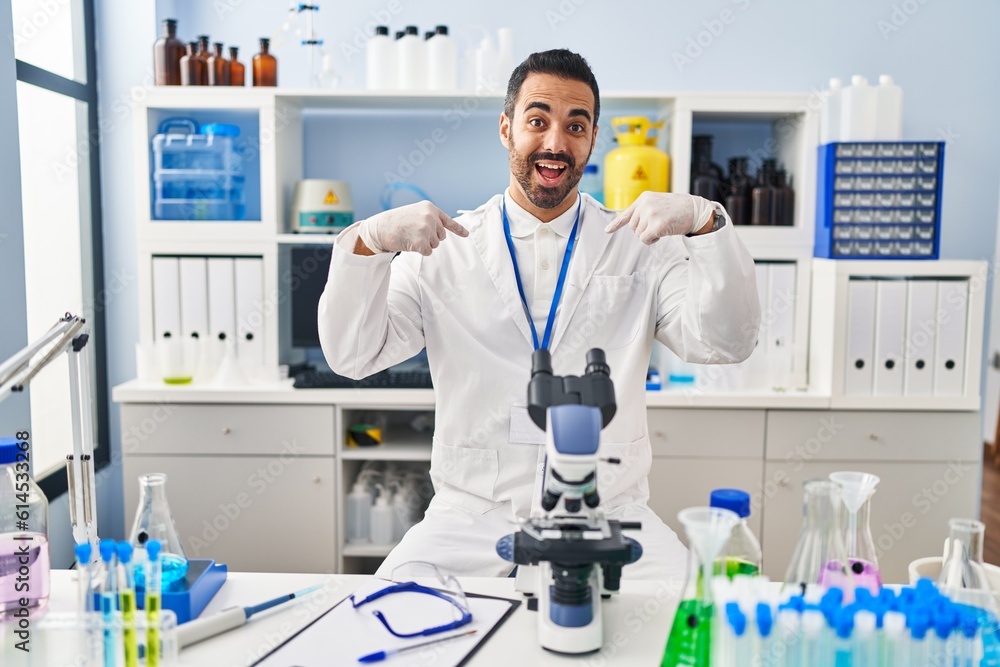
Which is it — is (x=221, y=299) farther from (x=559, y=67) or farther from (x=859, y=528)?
(x=859, y=528)

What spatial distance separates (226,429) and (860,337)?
6.52 feet

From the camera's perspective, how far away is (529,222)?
1.99 meters

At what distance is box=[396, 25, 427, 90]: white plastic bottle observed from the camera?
9.20 feet

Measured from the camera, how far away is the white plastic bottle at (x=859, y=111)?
2.70m

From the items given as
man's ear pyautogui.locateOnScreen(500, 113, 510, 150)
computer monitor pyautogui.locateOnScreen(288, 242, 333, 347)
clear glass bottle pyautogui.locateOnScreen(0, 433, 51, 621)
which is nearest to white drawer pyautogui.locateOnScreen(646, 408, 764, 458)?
man's ear pyautogui.locateOnScreen(500, 113, 510, 150)

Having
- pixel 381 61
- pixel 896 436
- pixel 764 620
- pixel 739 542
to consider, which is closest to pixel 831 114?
pixel 896 436

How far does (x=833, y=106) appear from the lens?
2785 millimetres

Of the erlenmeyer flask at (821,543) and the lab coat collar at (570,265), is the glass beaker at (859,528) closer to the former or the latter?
the erlenmeyer flask at (821,543)

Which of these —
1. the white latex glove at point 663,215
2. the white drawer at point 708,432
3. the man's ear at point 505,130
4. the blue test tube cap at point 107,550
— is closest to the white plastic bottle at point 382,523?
the white drawer at point 708,432

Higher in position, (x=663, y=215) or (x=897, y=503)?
(x=663, y=215)

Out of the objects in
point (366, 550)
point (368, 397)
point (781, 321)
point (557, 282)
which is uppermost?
point (557, 282)

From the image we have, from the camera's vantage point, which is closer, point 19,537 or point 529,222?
point 19,537

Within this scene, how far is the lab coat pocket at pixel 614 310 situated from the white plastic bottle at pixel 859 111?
1.23m

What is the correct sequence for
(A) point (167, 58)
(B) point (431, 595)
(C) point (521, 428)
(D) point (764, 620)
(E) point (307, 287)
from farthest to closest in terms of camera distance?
(E) point (307, 287) → (A) point (167, 58) → (C) point (521, 428) → (B) point (431, 595) → (D) point (764, 620)
